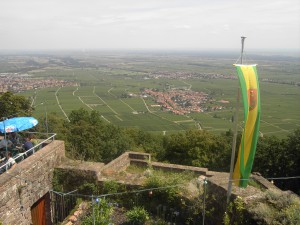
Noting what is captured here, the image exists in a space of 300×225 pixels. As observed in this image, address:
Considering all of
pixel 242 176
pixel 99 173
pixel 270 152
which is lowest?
pixel 270 152

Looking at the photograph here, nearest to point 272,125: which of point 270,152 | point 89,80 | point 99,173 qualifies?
point 270,152

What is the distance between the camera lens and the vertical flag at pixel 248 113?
521 cm

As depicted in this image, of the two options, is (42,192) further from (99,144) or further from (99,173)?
A: (99,144)

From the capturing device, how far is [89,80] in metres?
110

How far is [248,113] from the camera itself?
529 centimetres

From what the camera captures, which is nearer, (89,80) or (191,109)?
(191,109)

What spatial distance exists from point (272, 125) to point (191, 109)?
65.4 ft

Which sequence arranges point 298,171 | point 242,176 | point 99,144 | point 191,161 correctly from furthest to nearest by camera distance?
point 99,144
point 191,161
point 298,171
point 242,176

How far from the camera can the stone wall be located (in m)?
6.22

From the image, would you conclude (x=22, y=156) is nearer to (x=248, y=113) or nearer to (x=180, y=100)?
(x=248, y=113)

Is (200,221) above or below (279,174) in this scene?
above

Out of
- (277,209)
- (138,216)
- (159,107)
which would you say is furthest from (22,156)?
(159,107)

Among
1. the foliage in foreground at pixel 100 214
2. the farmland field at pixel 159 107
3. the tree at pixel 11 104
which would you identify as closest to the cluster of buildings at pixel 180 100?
the farmland field at pixel 159 107

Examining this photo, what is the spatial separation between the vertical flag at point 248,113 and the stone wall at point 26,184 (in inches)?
192
